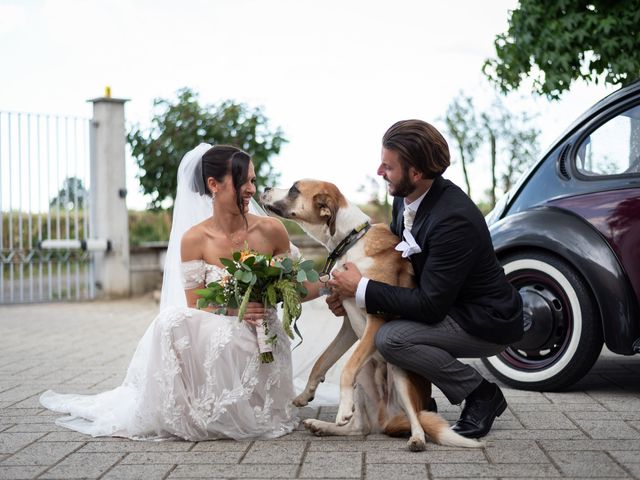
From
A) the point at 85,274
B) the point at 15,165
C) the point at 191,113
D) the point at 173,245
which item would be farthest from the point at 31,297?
the point at 173,245

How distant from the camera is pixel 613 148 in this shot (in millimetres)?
5188

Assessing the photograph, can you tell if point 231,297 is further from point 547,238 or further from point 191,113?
point 191,113

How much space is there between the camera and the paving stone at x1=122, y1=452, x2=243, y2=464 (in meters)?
3.78

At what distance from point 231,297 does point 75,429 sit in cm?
114

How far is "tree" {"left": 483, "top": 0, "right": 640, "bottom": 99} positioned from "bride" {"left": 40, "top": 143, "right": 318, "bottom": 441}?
4365mm

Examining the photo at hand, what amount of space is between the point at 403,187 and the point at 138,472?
5.96 ft

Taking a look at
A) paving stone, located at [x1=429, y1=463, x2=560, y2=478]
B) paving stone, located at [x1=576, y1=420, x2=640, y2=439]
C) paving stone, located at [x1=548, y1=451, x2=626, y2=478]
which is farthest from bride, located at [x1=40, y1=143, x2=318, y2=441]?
paving stone, located at [x1=576, y1=420, x2=640, y2=439]

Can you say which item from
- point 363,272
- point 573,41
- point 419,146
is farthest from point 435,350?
point 573,41

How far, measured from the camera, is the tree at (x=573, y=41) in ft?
25.0

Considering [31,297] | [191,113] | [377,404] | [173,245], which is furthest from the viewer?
[191,113]

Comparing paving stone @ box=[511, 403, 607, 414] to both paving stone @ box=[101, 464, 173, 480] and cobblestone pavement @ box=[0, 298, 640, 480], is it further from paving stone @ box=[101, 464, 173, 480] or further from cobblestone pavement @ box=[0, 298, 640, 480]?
paving stone @ box=[101, 464, 173, 480]

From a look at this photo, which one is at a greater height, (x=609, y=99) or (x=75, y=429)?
(x=609, y=99)

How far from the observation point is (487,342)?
4.20 metres

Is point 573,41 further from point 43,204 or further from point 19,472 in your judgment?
point 43,204
